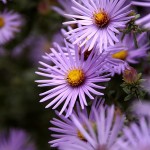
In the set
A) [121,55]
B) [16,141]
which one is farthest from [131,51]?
[16,141]

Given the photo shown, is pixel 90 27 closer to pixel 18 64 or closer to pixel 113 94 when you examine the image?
pixel 113 94

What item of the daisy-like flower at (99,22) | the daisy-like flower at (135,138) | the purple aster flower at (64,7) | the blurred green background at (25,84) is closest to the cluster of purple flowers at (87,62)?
the daisy-like flower at (99,22)

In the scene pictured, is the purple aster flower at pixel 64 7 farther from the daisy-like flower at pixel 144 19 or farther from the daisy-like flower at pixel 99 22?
the daisy-like flower at pixel 144 19

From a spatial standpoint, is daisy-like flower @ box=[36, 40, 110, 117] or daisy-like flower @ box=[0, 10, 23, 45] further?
daisy-like flower @ box=[0, 10, 23, 45]

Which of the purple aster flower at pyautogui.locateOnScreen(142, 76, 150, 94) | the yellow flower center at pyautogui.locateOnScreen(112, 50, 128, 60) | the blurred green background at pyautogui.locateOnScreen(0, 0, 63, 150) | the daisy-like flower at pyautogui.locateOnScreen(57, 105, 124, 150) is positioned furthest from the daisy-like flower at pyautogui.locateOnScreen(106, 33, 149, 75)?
the blurred green background at pyautogui.locateOnScreen(0, 0, 63, 150)

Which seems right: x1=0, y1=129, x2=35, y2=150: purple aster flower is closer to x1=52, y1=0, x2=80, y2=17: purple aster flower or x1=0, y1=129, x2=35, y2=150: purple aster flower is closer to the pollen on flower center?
x1=52, y1=0, x2=80, y2=17: purple aster flower

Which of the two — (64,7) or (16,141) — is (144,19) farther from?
(16,141)
